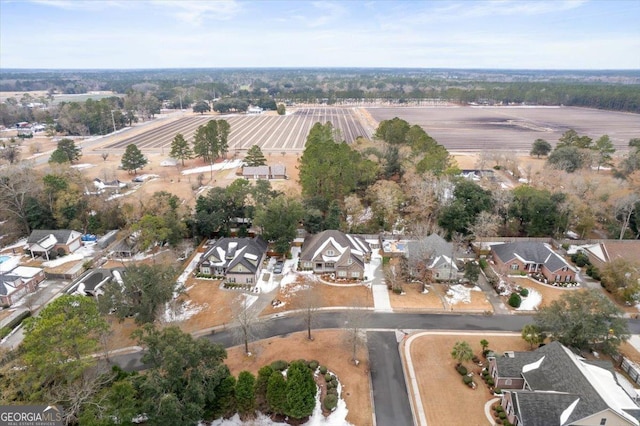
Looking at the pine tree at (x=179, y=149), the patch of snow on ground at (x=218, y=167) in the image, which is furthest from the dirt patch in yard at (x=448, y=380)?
the pine tree at (x=179, y=149)

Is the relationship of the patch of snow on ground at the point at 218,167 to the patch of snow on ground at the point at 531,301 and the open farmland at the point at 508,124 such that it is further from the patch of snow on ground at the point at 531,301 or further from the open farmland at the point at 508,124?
the patch of snow on ground at the point at 531,301

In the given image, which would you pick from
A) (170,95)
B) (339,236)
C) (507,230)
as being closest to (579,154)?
(507,230)

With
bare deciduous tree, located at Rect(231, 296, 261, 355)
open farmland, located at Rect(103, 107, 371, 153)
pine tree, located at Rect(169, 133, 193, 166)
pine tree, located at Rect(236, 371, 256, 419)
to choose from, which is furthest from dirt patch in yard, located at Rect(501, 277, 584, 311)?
pine tree, located at Rect(169, 133, 193, 166)

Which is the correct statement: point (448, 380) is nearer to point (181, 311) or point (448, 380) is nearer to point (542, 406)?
point (542, 406)

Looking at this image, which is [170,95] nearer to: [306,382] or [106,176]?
[106,176]

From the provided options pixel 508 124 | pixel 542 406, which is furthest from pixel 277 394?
pixel 508 124

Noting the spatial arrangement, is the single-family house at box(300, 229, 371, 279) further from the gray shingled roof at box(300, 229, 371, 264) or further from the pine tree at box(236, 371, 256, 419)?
the pine tree at box(236, 371, 256, 419)

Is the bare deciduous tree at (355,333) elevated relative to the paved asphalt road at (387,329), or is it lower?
elevated
